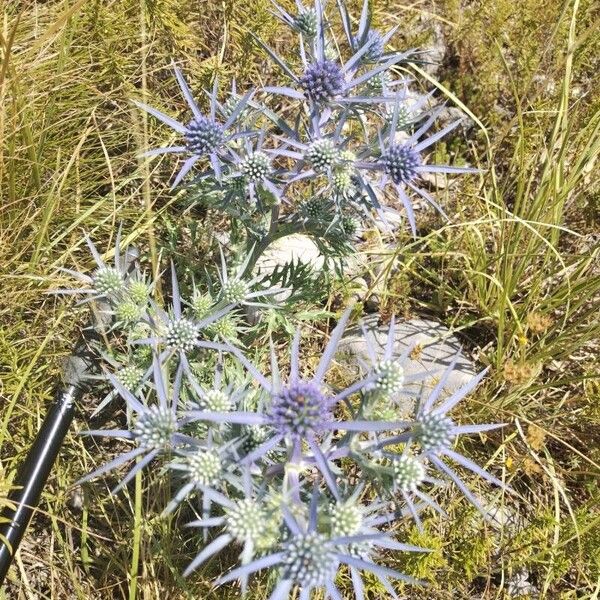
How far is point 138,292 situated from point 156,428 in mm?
417

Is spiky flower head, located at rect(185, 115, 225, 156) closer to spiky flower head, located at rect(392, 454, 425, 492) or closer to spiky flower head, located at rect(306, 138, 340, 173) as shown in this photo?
spiky flower head, located at rect(306, 138, 340, 173)

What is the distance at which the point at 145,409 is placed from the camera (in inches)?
51.8

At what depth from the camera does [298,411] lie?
46.1 inches

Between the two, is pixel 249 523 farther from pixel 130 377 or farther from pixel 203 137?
pixel 203 137

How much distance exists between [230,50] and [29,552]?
206 cm

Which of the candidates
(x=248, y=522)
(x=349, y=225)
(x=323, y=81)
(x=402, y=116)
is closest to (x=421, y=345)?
(x=349, y=225)

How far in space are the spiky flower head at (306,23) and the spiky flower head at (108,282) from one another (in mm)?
809

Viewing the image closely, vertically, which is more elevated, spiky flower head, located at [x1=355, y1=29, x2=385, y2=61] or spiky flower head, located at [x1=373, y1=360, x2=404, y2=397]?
spiky flower head, located at [x1=355, y1=29, x2=385, y2=61]

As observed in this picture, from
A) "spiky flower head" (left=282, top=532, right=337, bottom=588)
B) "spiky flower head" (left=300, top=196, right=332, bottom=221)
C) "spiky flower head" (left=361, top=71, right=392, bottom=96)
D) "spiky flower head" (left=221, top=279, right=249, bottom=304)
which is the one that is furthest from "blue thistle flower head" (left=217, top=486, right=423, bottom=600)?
"spiky flower head" (left=361, top=71, right=392, bottom=96)

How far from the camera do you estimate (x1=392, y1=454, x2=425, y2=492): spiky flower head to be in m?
1.27

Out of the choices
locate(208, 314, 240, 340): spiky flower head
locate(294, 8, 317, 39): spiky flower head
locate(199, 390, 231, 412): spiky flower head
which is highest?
locate(294, 8, 317, 39): spiky flower head

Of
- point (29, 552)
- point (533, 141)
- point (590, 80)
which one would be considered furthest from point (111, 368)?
point (590, 80)

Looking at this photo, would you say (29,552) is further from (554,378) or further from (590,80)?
(590,80)

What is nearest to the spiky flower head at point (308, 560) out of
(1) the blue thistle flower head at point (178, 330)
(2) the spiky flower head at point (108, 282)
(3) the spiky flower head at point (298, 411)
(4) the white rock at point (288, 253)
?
(3) the spiky flower head at point (298, 411)
